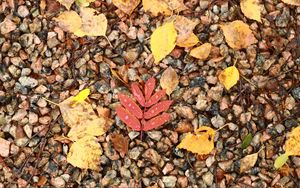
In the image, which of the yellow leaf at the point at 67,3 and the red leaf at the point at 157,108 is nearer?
the red leaf at the point at 157,108

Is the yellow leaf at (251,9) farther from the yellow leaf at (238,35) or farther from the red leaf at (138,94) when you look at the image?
the red leaf at (138,94)

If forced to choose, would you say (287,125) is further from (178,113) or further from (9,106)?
(9,106)

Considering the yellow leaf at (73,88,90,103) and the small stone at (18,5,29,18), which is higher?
the small stone at (18,5,29,18)

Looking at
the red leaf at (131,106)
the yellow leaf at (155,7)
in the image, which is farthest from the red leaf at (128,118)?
the yellow leaf at (155,7)

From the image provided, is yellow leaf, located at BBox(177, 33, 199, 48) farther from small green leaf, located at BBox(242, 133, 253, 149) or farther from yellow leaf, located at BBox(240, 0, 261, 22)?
small green leaf, located at BBox(242, 133, 253, 149)

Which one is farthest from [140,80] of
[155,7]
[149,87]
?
[155,7]

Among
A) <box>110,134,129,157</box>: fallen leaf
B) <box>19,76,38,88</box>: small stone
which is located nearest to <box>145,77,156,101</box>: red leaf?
<box>110,134,129,157</box>: fallen leaf
